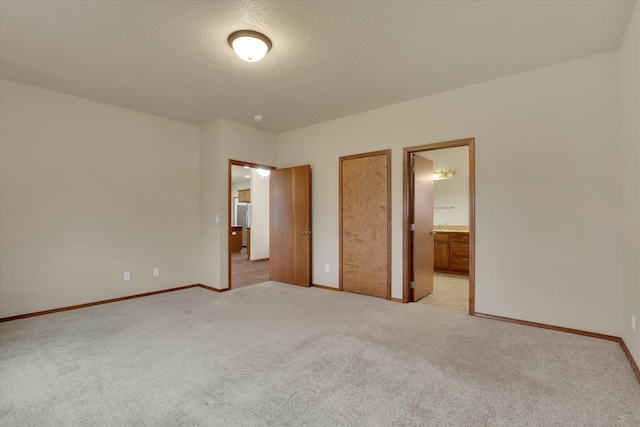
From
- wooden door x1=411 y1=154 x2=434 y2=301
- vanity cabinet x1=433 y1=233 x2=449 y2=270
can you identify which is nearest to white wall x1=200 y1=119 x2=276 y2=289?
wooden door x1=411 y1=154 x2=434 y2=301

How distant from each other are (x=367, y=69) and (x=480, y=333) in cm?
285

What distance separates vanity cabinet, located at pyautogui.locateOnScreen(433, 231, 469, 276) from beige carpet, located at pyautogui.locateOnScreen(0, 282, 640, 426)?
101 inches

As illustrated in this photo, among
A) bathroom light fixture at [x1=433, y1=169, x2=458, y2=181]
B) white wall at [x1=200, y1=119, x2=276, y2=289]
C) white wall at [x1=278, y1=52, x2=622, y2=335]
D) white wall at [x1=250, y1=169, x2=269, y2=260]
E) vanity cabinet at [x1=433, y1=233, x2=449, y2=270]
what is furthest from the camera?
white wall at [x1=250, y1=169, x2=269, y2=260]

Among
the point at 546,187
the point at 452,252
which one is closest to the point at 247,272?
the point at 452,252

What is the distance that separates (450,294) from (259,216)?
5136 mm

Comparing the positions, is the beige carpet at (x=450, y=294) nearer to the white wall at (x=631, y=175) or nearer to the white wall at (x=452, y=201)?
the white wall at (x=452, y=201)

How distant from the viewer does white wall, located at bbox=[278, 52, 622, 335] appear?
9.18 ft

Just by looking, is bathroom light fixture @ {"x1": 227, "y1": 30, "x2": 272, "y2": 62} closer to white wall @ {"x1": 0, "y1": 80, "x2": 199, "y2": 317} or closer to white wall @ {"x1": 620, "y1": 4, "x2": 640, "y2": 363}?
white wall @ {"x1": 0, "y1": 80, "x2": 199, "y2": 317}

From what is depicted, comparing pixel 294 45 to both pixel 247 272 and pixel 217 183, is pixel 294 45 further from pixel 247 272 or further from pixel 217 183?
pixel 247 272

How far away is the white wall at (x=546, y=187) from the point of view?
9.18 ft

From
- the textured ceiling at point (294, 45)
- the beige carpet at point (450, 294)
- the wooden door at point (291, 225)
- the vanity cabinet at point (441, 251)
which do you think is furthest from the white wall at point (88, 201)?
the vanity cabinet at point (441, 251)

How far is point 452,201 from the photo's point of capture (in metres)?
6.58

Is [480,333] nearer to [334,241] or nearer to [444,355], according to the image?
[444,355]

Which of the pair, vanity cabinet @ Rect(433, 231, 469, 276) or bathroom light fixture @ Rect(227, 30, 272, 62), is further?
vanity cabinet @ Rect(433, 231, 469, 276)
